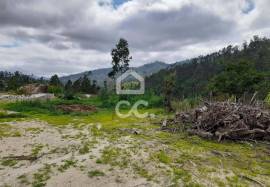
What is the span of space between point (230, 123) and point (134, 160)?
490 cm

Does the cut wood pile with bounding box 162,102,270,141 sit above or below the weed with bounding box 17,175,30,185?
above

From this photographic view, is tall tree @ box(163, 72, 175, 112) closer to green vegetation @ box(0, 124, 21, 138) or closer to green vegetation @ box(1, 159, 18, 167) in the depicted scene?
green vegetation @ box(0, 124, 21, 138)

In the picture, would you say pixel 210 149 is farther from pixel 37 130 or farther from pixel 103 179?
pixel 37 130

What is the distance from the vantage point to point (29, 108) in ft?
62.4

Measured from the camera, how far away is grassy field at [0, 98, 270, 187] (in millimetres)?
6391

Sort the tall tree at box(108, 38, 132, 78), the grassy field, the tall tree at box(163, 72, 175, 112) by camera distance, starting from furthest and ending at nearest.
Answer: the tall tree at box(108, 38, 132, 78)
the tall tree at box(163, 72, 175, 112)
the grassy field

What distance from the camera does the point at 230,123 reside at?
1085cm

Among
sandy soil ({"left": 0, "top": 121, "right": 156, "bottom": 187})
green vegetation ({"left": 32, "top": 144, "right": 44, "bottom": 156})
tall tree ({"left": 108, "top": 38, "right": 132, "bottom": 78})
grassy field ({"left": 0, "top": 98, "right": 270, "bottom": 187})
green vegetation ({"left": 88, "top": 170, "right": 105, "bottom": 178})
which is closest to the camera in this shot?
sandy soil ({"left": 0, "top": 121, "right": 156, "bottom": 187})

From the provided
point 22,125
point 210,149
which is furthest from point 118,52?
point 210,149

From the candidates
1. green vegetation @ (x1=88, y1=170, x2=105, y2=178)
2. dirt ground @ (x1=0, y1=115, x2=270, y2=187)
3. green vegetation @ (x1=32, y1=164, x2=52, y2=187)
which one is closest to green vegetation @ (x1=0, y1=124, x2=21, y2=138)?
dirt ground @ (x1=0, y1=115, x2=270, y2=187)

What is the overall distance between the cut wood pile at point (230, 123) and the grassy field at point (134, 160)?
0.54m

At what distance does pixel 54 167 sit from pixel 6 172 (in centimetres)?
109

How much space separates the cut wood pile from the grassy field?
0.54 m

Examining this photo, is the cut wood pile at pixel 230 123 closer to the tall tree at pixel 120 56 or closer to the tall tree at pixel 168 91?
the tall tree at pixel 168 91
